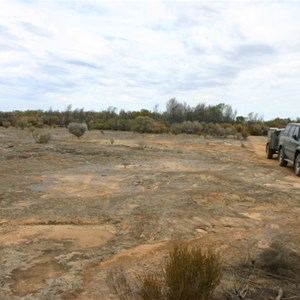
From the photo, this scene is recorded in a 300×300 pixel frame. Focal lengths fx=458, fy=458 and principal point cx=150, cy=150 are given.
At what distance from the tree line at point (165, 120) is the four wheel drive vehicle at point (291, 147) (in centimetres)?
2422

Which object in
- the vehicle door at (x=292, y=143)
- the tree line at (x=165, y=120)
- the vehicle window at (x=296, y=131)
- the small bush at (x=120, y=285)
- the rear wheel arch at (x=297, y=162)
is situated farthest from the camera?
the tree line at (x=165, y=120)

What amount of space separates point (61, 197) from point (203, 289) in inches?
274

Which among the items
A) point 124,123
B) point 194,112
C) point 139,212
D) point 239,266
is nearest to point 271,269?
point 239,266

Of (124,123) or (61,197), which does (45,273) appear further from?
(124,123)

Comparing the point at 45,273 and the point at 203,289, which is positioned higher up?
the point at 203,289

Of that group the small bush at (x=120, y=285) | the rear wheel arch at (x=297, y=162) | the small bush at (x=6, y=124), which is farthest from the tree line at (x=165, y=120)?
the small bush at (x=120, y=285)

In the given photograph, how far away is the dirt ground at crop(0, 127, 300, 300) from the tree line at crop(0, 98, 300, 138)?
3070cm

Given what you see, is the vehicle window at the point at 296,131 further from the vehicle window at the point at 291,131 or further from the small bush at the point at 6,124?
the small bush at the point at 6,124

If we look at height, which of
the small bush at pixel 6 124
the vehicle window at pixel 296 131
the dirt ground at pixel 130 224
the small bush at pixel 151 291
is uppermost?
the vehicle window at pixel 296 131

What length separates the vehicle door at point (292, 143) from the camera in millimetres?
16922

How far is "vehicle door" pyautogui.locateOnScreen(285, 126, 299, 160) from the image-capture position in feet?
55.5

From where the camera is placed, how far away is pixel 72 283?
551cm

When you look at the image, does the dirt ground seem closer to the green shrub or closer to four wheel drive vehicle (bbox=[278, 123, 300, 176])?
the green shrub

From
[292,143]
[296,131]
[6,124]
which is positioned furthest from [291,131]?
[6,124]
